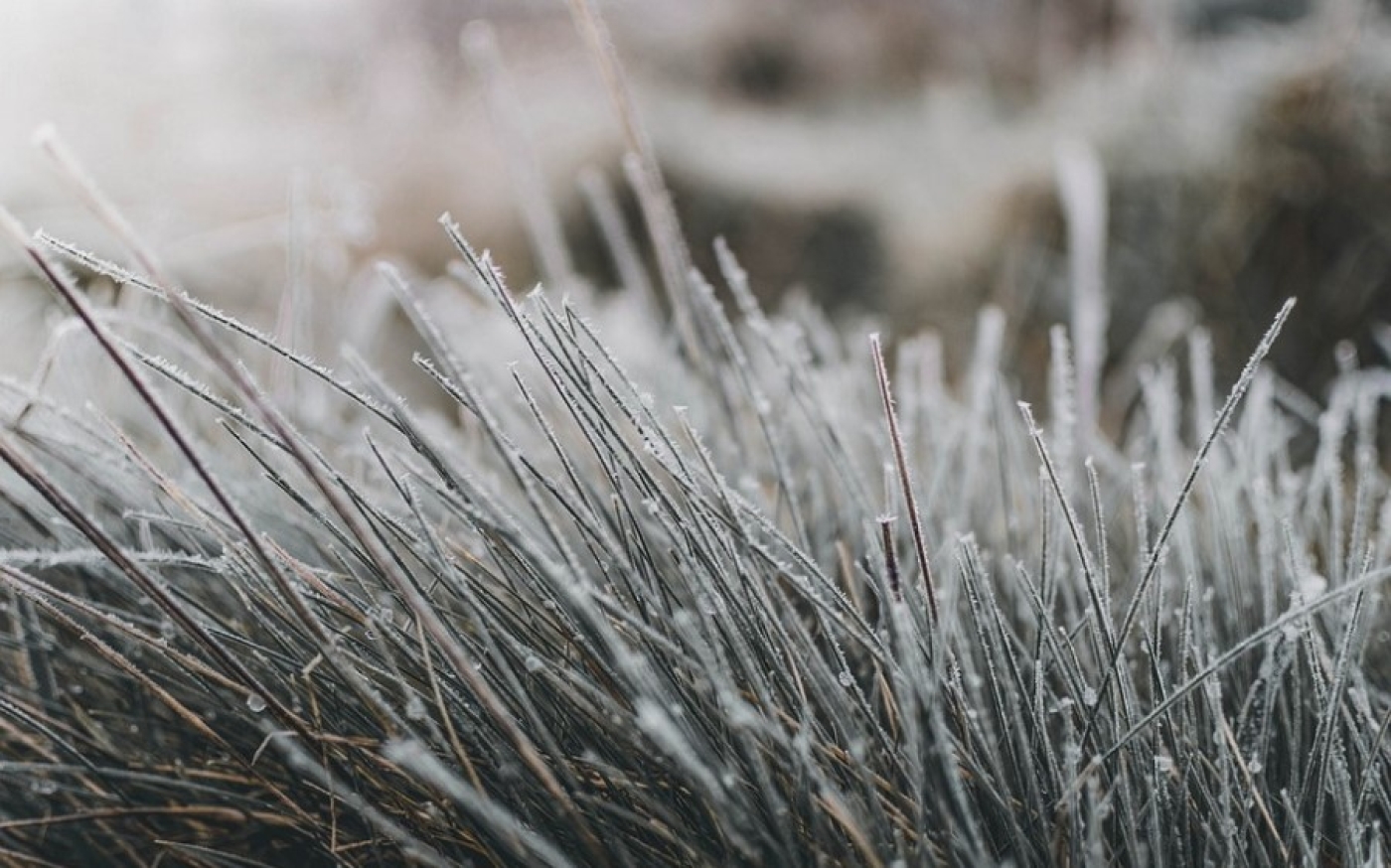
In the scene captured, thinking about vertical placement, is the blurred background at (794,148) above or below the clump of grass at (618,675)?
above

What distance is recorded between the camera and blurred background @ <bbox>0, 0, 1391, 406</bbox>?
1.78m

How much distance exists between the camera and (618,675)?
54 cm

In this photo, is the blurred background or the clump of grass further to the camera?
the blurred background

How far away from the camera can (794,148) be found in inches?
118

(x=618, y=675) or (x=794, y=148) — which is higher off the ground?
(x=794, y=148)

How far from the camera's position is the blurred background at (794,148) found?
5.84ft

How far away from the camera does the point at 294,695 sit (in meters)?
0.56

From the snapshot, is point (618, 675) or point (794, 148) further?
point (794, 148)

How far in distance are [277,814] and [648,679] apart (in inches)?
8.1

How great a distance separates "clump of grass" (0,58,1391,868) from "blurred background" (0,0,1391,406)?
1.23ft

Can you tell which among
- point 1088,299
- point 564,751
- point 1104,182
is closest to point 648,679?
point 564,751

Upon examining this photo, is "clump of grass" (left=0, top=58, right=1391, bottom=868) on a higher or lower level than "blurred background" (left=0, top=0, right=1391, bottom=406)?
lower

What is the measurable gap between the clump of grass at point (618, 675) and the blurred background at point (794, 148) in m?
0.37

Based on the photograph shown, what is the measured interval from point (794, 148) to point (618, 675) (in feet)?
8.54
